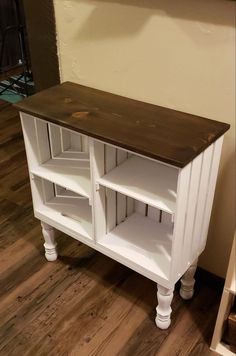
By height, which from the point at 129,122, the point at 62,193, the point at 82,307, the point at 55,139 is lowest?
the point at 82,307

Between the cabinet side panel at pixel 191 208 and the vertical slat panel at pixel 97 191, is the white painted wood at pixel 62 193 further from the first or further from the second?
the cabinet side panel at pixel 191 208

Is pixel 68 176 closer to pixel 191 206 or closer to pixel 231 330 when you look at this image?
pixel 191 206

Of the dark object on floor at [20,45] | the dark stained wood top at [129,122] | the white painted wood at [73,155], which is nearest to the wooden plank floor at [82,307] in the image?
the white painted wood at [73,155]

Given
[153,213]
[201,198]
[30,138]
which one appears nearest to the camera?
[201,198]

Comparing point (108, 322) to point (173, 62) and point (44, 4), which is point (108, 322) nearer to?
point (173, 62)

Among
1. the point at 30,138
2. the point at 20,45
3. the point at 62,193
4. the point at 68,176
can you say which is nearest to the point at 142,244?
the point at 68,176

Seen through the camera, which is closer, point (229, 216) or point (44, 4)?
point (229, 216)

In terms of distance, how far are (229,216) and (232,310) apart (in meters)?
0.36

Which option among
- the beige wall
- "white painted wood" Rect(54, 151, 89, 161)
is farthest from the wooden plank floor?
"white painted wood" Rect(54, 151, 89, 161)

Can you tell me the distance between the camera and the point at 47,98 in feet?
5.30

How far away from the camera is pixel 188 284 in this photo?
1.73 m

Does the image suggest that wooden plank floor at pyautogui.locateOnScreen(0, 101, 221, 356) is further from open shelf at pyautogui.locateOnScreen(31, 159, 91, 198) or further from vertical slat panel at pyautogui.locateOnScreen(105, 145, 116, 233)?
open shelf at pyautogui.locateOnScreen(31, 159, 91, 198)

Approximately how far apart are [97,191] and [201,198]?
377mm

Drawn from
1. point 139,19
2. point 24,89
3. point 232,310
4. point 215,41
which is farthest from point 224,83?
point 24,89
